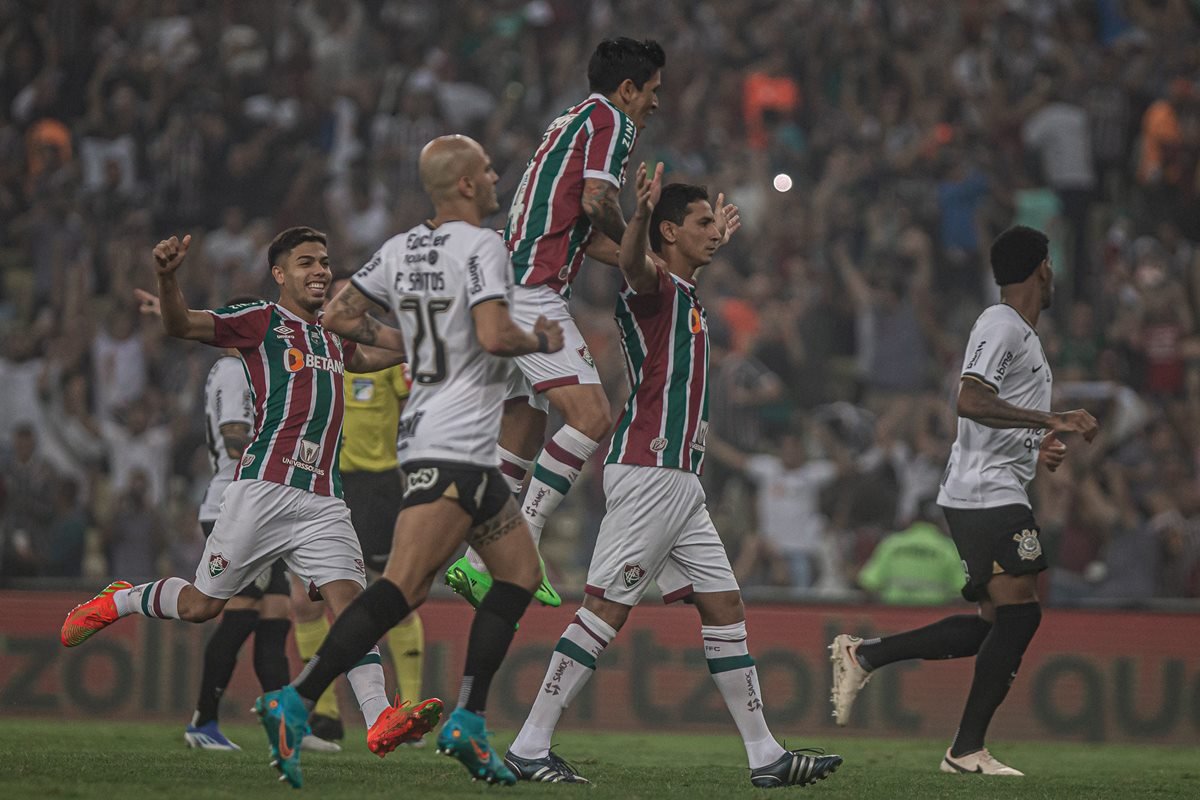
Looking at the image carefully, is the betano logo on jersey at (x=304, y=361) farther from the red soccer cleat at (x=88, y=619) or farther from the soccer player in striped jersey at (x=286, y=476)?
the red soccer cleat at (x=88, y=619)

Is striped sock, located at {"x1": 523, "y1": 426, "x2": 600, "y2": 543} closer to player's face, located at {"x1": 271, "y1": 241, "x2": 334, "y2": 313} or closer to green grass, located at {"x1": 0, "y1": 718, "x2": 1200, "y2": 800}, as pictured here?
green grass, located at {"x1": 0, "y1": 718, "x2": 1200, "y2": 800}

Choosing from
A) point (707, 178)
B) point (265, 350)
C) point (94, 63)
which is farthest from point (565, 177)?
point (94, 63)

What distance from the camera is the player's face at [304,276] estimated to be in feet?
26.3

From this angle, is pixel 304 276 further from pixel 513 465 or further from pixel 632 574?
pixel 632 574

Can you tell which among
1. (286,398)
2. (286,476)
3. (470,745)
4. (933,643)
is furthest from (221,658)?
(933,643)

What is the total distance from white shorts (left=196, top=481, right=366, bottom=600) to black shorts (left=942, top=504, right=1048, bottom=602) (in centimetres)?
324

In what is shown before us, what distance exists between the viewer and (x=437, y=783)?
6922 mm

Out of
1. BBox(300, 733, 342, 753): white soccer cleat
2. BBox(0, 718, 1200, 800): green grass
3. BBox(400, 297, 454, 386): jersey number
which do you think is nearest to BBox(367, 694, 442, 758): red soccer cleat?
BBox(0, 718, 1200, 800): green grass

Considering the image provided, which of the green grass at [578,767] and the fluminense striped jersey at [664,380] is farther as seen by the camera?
the fluminense striped jersey at [664,380]

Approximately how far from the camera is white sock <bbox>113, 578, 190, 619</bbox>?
781cm

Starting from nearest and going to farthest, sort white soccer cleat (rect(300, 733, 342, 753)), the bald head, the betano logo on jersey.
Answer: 1. the bald head
2. the betano logo on jersey
3. white soccer cleat (rect(300, 733, 342, 753))

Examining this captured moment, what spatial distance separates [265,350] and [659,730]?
5721mm

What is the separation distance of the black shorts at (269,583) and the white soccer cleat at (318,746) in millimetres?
943

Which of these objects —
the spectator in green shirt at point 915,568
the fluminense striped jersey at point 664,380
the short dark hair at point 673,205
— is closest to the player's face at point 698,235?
the short dark hair at point 673,205
